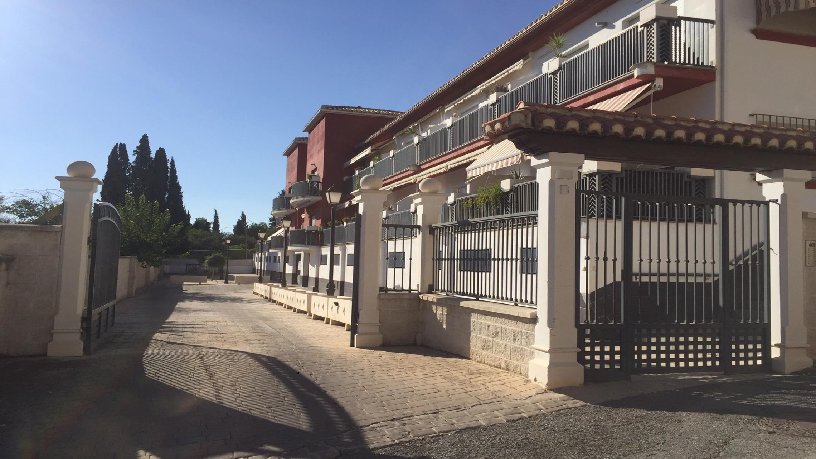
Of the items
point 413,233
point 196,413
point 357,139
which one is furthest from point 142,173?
point 196,413

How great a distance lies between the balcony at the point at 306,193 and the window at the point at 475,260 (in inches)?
1058

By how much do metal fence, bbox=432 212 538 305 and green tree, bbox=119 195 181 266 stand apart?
84.4ft

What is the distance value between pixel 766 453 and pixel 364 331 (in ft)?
20.9

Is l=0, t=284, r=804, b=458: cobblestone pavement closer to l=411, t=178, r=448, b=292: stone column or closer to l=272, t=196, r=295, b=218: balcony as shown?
l=411, t=178, r=448, b=292: stone column

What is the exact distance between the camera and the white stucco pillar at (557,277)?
645 cm

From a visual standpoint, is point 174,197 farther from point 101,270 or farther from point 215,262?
point 101,270

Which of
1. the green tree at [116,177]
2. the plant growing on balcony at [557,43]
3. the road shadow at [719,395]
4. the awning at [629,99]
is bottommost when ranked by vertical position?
the road shadow at [719,395]

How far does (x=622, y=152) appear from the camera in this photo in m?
6.90

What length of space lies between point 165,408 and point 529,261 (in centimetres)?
445

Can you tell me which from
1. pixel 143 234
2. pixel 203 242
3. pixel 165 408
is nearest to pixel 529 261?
pixel 165 408

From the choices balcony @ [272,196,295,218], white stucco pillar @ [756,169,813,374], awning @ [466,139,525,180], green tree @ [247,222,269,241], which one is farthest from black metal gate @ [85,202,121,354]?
green tree @ [247,222,269,241]

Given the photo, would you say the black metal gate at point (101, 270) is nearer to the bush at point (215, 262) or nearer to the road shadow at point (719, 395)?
the road shadow at point (719, 395)

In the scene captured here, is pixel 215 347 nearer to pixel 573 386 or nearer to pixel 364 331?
pixel 364 331

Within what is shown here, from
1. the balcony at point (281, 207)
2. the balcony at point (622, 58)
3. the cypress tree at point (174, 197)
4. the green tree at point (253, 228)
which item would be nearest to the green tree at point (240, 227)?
the green tree at point (253, 228)
